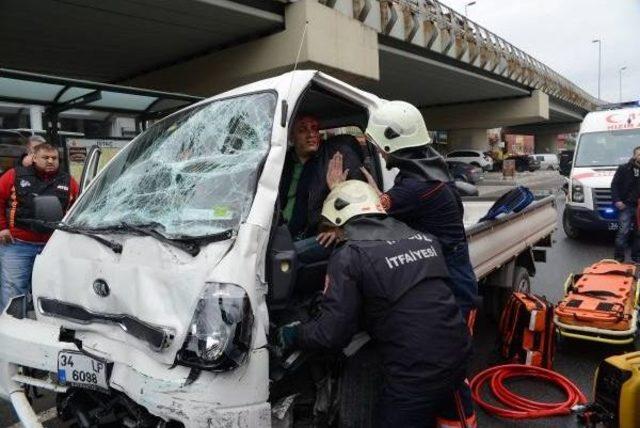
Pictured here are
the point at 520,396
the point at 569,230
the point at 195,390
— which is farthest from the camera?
the point at 569,230

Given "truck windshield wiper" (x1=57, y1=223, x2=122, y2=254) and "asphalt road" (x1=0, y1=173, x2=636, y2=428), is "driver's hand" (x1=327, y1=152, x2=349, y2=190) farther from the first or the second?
"asphalt road" (x1=0, y1=173, x2=636, y2=428)

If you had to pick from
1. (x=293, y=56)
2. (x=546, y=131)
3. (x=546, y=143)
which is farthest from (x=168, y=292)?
(x=546, y=143)

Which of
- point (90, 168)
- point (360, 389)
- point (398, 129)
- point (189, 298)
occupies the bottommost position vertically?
point (360, 389)

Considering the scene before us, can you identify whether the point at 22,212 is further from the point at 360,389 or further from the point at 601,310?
the point at 601,310

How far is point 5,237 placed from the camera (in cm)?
442

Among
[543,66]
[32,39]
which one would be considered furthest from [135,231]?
[543,66]

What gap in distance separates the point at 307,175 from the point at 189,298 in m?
1.35

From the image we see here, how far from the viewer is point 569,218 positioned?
9.53 meters

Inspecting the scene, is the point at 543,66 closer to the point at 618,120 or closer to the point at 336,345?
the point at 618,120

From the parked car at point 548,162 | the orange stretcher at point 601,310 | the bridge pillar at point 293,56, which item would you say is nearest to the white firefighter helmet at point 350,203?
the orange stretcher at point 601,310

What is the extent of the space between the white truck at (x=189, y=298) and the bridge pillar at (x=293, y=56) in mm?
8665

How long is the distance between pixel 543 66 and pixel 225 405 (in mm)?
36876

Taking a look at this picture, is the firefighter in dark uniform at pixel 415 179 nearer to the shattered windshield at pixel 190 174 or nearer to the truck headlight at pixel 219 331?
the shattered windshield at pixel 190 174

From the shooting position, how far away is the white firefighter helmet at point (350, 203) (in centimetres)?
227
